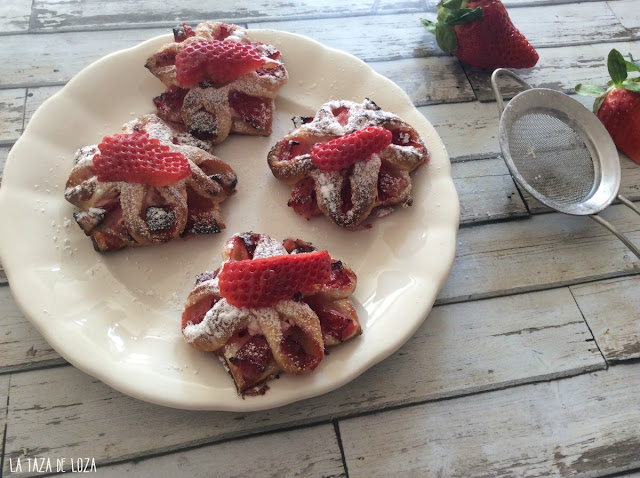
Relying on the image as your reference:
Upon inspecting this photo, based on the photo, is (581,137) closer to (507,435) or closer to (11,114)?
(507,435)

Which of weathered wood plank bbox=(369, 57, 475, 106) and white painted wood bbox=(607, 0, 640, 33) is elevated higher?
white painted wood bbox=(607, 0, 640, 33)

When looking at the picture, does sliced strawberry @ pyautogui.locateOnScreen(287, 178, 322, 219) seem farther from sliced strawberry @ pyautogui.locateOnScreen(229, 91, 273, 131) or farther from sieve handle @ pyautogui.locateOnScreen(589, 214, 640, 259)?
sieve handle @ pyautogui.locateOnScreen(589, 214, 640, 259)

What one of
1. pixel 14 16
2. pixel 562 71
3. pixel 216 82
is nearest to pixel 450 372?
pixel 216 82

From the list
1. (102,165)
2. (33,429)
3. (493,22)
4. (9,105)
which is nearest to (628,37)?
(493,22)

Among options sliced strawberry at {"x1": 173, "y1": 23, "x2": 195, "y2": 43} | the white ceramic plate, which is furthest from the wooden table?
sliced strawberry at {"x1": 173, "y1": 23, "x2": 195, "y2": 43}

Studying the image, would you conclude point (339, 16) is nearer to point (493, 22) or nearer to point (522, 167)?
point (493, 22)

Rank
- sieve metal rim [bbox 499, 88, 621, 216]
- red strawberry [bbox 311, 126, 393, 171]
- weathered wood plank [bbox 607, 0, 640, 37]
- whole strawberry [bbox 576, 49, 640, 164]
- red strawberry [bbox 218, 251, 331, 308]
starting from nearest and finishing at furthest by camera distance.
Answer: red strawberry [bbox 218, 251, 331, 308] → red strawberry [bbox 311, 126, 393, 171] → sieve metal rim [bbox 499, 88, 621, 216] → whole strawberry [bbox 576, 49, 640, 164] → weathered wood plank [bbox 607, 0, 640, 37]

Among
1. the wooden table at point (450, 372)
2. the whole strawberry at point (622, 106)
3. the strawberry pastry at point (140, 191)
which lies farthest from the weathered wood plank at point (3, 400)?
the whole strawberry at point (622, 106)
